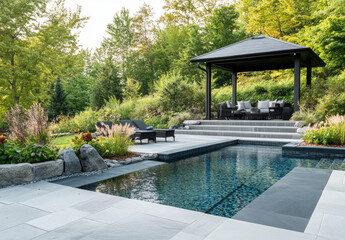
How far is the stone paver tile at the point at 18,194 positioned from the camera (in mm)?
3072

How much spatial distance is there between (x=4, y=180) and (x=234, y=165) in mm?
3890

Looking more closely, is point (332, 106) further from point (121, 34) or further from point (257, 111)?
point (121, 34)

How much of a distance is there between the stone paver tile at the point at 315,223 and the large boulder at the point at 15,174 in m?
3.52

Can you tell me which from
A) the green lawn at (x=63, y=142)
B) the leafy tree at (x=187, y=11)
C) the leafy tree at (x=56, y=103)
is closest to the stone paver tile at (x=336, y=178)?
the green lawn at (x=63, y=142)

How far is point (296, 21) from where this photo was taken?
717 inches

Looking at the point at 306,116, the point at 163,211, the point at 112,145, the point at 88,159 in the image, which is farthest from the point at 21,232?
the point at 306,116

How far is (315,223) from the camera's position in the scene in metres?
2.29

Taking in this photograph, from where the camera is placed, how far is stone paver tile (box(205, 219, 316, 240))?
2.02m

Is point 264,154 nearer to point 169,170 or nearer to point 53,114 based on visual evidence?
point 169,170

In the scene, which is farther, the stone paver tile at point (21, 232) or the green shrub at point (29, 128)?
the green shrub at point (29, 128)

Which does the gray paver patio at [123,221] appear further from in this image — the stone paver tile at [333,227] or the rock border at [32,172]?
the rock border at [32,172]

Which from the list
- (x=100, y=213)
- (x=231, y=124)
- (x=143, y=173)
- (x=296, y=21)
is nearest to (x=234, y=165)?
(x=143, y=173)

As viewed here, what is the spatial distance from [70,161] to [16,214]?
70.5 inches

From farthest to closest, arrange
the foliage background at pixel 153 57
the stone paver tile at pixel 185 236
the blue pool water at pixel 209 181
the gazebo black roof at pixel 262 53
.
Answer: the foliage background at pixel 153 57 < the gazebo black roof at pixel 262 53 < the blue pool water at pixel 209 181 < the stone paver tile at pixel 185 236
